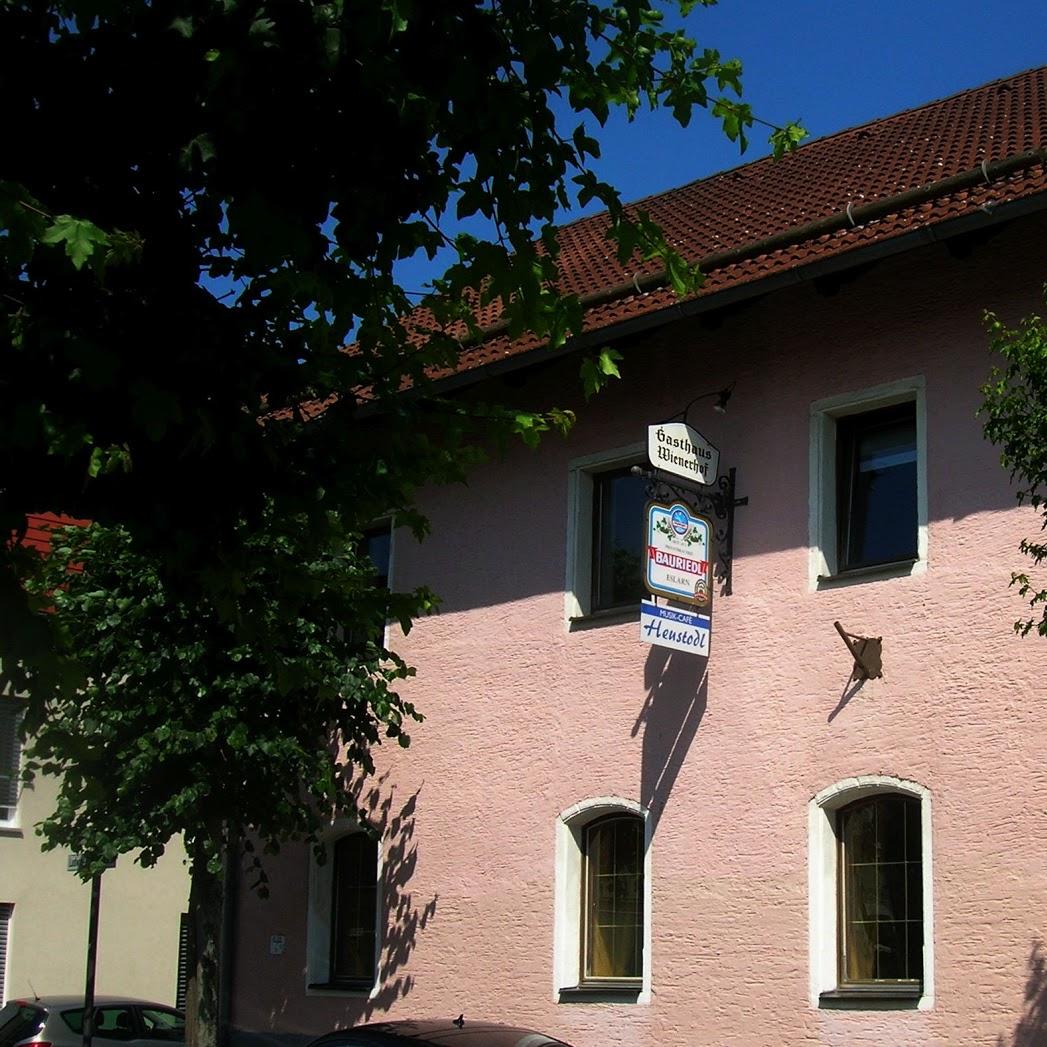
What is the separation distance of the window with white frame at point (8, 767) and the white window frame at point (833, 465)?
16.0 metres

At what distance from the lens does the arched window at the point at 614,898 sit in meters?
14.5

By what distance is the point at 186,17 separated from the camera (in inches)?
284

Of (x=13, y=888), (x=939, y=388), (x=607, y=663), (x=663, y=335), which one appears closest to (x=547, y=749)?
(x=607, y=663)

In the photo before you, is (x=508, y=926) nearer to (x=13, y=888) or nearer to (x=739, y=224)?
(x=739, y=224)

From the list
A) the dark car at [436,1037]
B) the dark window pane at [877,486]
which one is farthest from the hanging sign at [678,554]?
the dark car at [436,1037]

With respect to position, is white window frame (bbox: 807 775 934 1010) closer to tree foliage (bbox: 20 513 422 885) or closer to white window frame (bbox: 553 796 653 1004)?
white window frame (bbox: 553 796 653 1004)

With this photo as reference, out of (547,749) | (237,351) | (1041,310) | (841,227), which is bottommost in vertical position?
(547,749)

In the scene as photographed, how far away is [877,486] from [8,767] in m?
17.4

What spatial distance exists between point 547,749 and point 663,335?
3522mm

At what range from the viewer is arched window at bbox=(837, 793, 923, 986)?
12672 mm

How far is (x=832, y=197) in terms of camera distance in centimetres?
1512

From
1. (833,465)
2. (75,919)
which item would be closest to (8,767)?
(75,919)

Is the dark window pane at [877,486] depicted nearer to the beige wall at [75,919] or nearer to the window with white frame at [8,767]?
the beige wall at [75,919]

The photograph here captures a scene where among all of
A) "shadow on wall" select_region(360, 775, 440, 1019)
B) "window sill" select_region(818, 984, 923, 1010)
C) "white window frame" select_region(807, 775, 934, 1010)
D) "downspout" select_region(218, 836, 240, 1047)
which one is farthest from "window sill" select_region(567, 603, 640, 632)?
"downspout" select_region(218, 836, 240, 1047)
